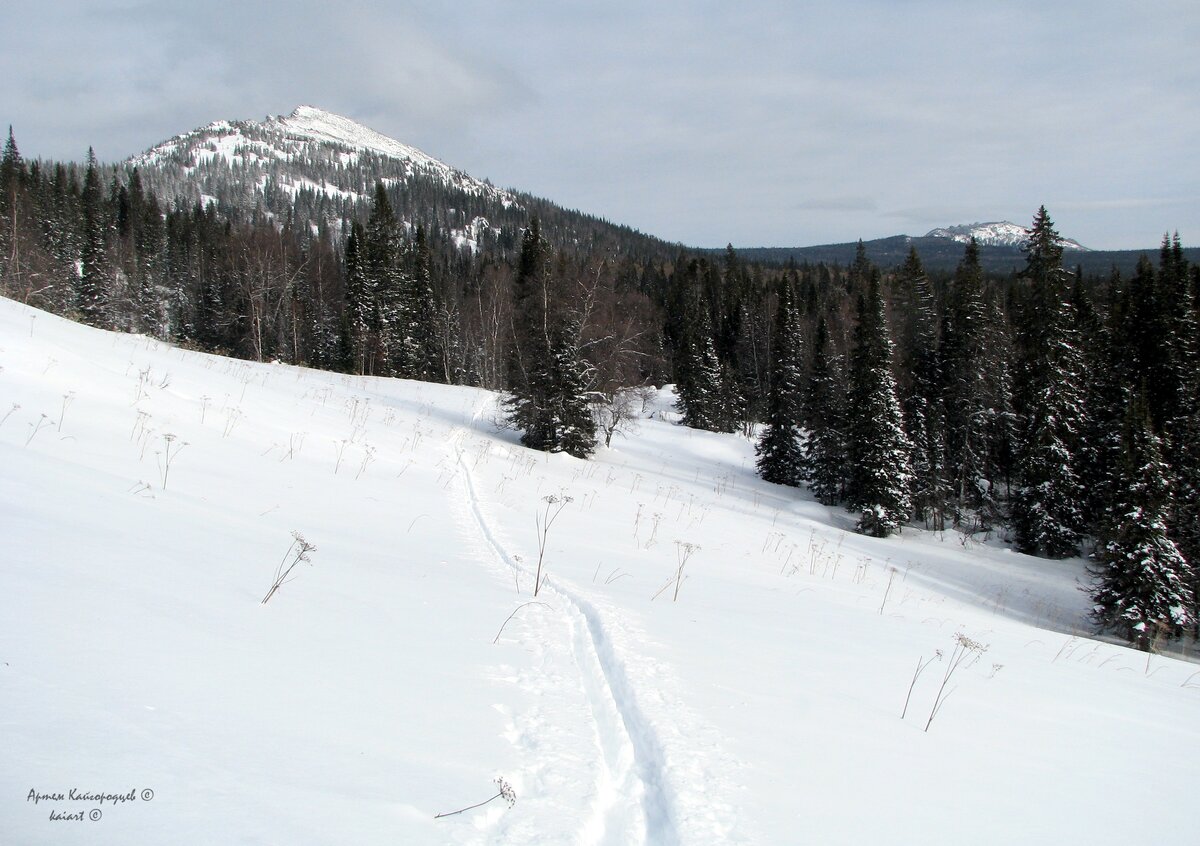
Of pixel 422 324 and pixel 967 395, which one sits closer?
pixel 967 395

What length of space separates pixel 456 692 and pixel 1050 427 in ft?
113

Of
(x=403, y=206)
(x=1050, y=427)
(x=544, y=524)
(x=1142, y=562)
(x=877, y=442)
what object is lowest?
(x=1142, y=562)

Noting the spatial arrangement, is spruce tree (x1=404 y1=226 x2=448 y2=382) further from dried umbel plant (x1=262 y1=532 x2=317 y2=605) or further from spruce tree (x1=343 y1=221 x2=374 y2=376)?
dried umbel plant (x1=262 y1=532 x2=317 y2=605)

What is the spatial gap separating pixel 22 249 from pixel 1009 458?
213 feet

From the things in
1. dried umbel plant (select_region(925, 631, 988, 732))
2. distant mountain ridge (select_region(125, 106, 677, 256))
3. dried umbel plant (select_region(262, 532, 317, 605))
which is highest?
distant mountain ridge (select_region(125, 106, 677, 256))

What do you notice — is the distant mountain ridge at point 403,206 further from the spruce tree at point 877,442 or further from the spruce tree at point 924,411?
the spruce tree at point 877,442

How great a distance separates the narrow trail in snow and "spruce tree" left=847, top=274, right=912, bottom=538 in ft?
89.3

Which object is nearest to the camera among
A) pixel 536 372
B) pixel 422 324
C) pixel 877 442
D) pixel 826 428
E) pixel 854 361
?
pixel 536 372

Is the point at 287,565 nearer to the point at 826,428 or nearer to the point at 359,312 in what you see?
the point at 826,428

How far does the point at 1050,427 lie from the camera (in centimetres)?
2922

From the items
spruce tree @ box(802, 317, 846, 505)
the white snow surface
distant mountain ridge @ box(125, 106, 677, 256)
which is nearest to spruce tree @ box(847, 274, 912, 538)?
spruce tree @ box(802, 317, 846, 505)

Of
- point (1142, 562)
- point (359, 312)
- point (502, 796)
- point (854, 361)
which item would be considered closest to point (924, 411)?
point (854, 361)

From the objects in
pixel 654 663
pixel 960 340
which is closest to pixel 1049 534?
pixel 960 340

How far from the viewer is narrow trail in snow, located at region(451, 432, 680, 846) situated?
2244 millimetres
